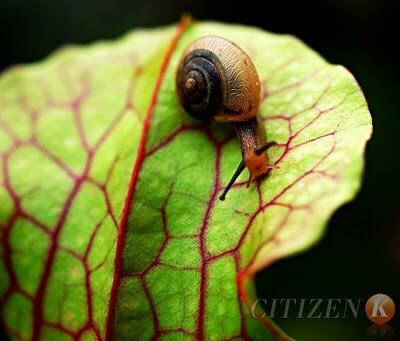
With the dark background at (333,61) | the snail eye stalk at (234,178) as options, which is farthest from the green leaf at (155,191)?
the dark background at (333,61)

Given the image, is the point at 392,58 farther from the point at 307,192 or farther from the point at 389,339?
the point at 307,192

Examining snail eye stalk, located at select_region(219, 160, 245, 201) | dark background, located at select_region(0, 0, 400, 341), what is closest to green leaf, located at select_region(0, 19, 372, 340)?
snail eye stalk, located at select_region(219, 160, 245, 201)

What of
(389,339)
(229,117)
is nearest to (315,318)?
(389,339)

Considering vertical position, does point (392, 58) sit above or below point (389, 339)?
above

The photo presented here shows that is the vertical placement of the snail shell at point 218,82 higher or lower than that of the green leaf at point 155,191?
higher

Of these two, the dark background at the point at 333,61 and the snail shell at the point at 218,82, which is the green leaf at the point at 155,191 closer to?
the snail shell at the point at 218,82

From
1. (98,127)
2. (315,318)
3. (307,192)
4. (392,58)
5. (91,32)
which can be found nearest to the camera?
(307,192)

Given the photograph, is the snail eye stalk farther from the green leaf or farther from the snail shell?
the snail shell
